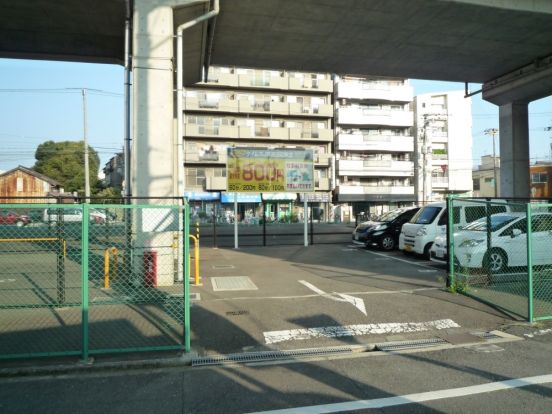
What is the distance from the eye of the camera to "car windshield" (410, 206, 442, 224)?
1305 cm

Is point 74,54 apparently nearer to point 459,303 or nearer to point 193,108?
point 459,303

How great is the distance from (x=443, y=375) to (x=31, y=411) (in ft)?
14.0

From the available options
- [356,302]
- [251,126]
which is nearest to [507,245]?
[356,302]

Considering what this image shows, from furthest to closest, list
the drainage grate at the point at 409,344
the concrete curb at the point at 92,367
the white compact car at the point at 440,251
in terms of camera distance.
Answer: the white compact car at the point at 440,251 → the drainage grate at the point at 409,344 → the concrete curb at the point at 92,367

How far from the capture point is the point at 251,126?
147 ft

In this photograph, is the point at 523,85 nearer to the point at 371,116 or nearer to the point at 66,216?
the point at 66,216

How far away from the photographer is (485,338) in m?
5.98

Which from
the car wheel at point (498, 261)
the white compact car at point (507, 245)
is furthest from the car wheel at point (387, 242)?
the car wheel at point (498, 261)

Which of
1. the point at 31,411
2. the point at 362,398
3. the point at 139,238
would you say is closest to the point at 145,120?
the point at 139,238

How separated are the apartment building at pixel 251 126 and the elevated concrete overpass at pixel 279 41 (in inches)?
1014

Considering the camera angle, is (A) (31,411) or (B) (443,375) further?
(B) (443,375)

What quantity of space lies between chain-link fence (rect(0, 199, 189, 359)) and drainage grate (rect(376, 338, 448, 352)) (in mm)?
2669

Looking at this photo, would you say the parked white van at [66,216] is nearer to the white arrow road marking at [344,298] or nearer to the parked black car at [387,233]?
the white arrow road marking at [344,298]

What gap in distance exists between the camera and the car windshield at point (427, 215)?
1305 centimetres
